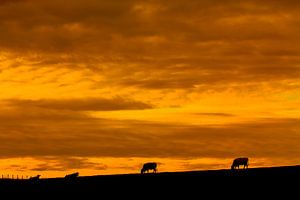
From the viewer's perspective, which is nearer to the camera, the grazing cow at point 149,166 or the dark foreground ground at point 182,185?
the dark foreground ground at point 182,185

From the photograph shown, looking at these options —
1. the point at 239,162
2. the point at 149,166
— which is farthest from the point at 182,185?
the point at 149,166

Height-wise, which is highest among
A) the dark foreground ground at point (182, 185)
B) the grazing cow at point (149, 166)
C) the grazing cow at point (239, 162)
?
the grazing cow at point (149, 166)

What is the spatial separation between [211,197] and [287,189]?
15.3ft

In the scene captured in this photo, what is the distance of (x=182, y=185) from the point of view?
159 feet

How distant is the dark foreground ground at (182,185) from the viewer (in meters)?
43.6

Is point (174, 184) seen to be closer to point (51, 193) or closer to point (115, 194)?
point (115, 194)

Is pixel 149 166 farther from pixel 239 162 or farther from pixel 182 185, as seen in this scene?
pixel 182 185

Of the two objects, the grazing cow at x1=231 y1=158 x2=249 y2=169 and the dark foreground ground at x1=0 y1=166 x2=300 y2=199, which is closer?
the dark foreground ground at x1=0 y1=166 x2=300 y2=199

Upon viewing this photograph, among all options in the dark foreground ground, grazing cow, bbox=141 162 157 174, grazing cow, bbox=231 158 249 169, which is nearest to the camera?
the dark foreground ground

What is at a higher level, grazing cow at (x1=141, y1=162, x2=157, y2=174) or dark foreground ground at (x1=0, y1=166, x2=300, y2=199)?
grazing cow at (x1=141, y1=162, x2=157, y2=174)

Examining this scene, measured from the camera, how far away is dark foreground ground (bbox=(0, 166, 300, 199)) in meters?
43.6

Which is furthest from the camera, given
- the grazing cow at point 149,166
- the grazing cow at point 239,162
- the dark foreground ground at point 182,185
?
the grazing cow at point 149,166

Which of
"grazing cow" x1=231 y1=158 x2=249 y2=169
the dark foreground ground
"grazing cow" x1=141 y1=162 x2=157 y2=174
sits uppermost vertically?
"grazing cow" x1=141 y1=162 x2=157 y2=174

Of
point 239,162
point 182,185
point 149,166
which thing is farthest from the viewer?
point 149,166
